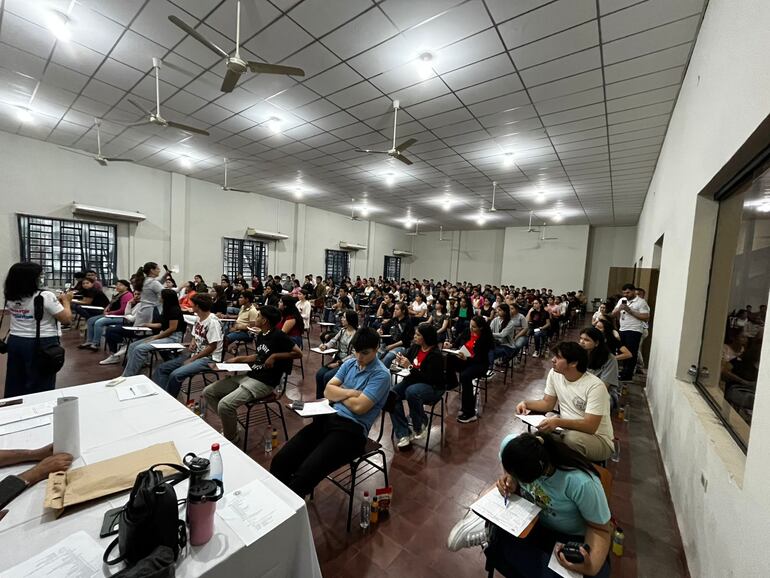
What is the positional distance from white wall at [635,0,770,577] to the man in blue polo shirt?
69.3 inches

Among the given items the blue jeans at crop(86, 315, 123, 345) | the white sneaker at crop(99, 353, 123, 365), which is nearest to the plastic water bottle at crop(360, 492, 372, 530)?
the white sneaker at crop(99, 353, 123, 365)

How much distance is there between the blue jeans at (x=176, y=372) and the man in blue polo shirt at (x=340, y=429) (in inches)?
70.0

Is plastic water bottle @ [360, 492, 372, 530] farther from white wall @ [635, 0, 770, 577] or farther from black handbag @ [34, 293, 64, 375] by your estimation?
black handbag @ [34, 293, 64, 375]

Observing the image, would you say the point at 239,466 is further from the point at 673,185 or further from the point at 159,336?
the point at 673,185

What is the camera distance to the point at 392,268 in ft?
60.2

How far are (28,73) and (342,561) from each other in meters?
7.15

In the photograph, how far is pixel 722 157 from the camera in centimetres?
203

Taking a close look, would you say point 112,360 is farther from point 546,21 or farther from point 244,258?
point 546,21

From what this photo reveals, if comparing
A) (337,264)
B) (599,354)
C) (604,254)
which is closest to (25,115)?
(599,354)

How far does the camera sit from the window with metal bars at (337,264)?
14.1 meters

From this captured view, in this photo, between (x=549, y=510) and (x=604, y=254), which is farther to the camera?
(x=604, y=254)

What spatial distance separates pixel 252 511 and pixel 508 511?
106 centimetres

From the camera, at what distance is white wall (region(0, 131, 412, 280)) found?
6.95 meters

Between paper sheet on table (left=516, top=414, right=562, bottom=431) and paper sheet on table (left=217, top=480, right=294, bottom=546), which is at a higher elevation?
paper sheet on table (left=217, top=480, right=294, bottom=546)
